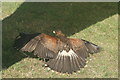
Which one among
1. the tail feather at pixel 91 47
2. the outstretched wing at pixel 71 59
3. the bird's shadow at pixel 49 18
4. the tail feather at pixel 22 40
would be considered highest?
the bird's shadow at pixel 49 18

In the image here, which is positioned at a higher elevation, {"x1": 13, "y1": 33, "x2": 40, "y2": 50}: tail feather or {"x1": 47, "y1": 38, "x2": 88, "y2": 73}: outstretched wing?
{"x1": 13, "y1": 33, "x2": 40, "y2": 50}: tail feather

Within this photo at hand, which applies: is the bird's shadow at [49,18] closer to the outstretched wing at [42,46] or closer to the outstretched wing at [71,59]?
the outstretched wing at [42,46]

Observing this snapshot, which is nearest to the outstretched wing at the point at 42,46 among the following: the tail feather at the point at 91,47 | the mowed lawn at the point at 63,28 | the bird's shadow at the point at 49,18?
the mowed lawn at the point at 63,28

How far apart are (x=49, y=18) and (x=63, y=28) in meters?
1.36

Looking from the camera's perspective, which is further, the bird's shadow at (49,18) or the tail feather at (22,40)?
the bird's shadow at (49,18)

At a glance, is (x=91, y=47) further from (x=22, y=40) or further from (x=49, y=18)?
(x=49, y=18)

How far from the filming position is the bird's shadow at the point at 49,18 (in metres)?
13.8

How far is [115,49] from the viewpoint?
1381cm

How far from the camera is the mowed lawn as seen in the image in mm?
11562

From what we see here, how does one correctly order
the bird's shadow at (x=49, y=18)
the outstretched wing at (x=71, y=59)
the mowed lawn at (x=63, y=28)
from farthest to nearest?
the bird's shadow at (x=49, y=18) < the mowed lawn at (x=63, y=28) < the outstretched wing at (x=71, y=59)

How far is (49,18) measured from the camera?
16234 millimetres

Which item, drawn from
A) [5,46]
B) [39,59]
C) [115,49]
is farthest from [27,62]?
[115,49]

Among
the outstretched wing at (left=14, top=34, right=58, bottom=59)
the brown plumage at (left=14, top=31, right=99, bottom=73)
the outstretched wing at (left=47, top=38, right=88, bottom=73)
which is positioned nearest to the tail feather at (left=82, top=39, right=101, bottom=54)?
the outstretched wing at (left=47, top=38, right=88, bottom=73)

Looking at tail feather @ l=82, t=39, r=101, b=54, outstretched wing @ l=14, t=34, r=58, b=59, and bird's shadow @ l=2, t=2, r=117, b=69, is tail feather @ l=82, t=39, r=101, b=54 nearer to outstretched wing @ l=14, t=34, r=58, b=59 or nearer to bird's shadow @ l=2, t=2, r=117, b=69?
outstretched wing @ l=14, t=34, r=58, b=59
